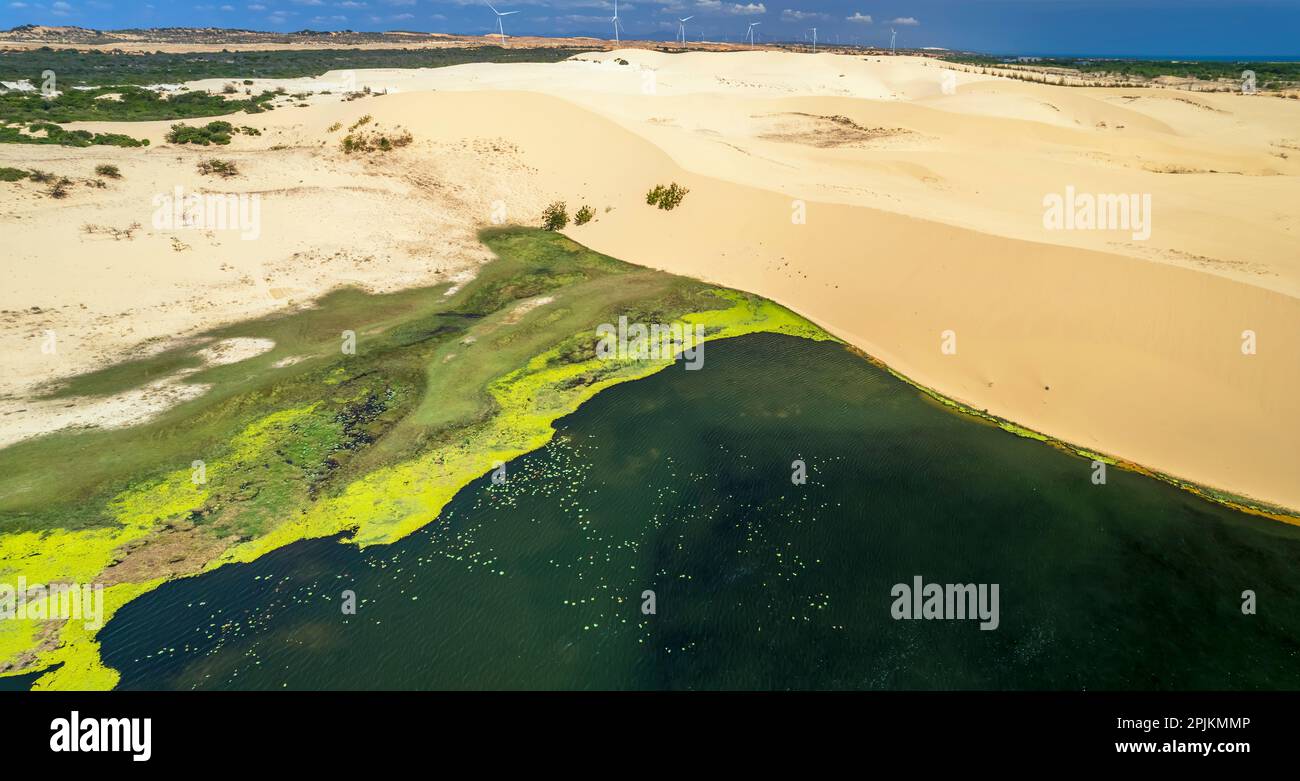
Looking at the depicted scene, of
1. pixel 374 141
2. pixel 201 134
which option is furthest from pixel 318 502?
pixel 201 134

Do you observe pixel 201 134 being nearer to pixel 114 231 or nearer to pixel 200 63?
pixel 114 231

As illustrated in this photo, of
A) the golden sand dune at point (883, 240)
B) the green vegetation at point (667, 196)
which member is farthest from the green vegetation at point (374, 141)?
the green vegetation at point (667, 196)

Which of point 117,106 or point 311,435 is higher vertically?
point 117,106

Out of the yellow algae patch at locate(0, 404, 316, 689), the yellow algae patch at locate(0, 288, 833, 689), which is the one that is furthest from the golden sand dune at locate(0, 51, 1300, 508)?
the yellow algae patch at locate(0, 288, 833, 689)

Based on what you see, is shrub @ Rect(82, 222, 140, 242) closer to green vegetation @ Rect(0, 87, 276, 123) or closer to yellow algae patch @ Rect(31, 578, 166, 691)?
yellow algae patch @ Rect(31, 578, 166, 691)

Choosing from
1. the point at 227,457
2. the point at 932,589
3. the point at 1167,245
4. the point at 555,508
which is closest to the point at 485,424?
the point at 555,508

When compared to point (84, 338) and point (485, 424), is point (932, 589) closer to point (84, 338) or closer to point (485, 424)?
point (485, 424)

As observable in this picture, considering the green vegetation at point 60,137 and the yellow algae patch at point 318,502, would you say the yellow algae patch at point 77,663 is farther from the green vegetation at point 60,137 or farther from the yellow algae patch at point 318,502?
the green vegetation at point 60,137
